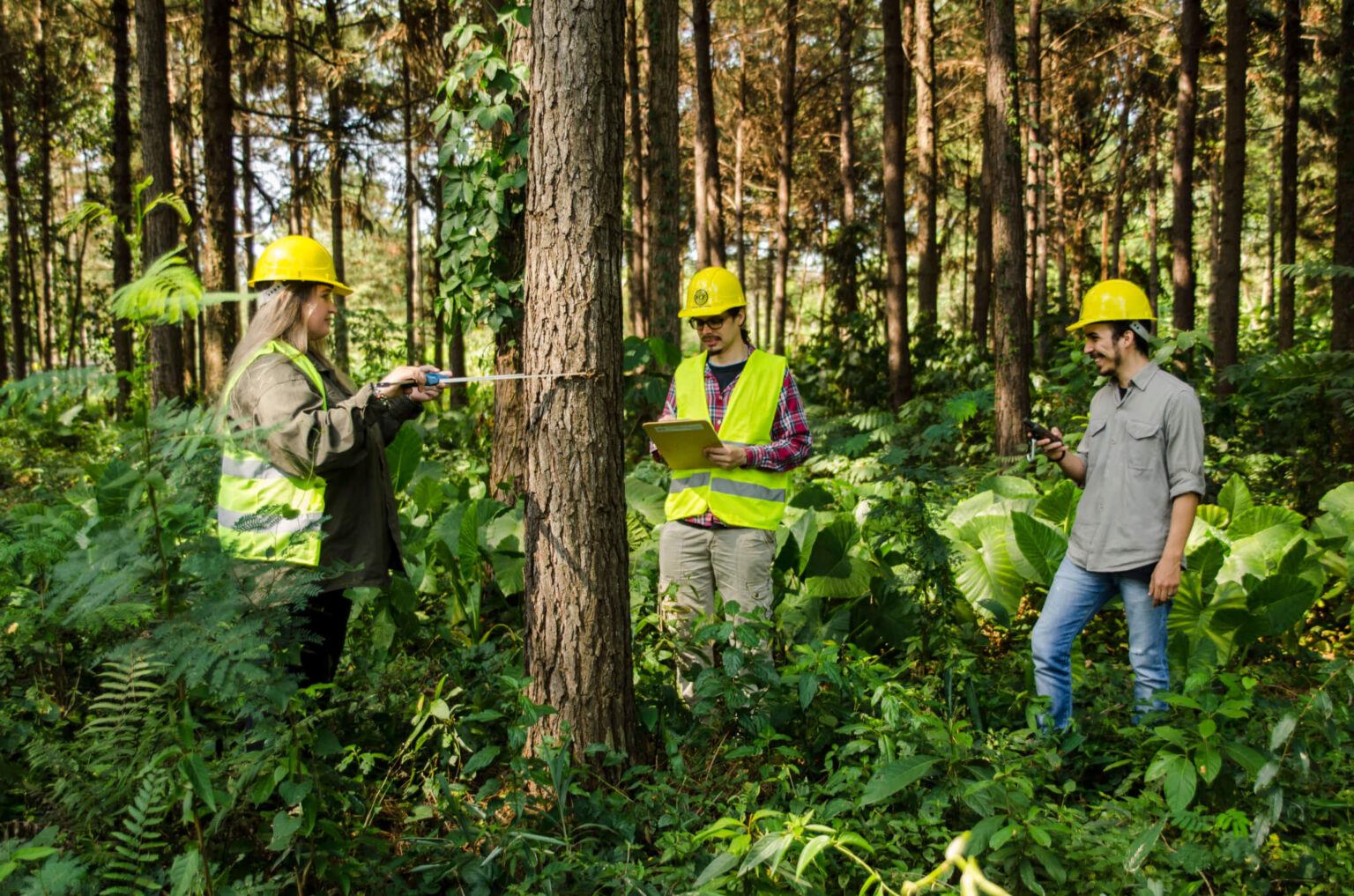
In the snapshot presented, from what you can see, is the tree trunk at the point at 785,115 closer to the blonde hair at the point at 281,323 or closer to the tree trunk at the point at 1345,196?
the tree trunk at the point at 1345,196

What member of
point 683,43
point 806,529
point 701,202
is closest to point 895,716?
point 806,529

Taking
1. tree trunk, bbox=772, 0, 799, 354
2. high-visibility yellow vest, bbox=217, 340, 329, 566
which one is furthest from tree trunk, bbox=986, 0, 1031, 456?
tree trunk, bbox=772, 0, 799, 354

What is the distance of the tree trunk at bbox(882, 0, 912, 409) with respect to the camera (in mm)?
11914

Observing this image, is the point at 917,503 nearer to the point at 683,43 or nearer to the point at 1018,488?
the point at 1018,488

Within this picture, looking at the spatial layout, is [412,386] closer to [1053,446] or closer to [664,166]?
[1053,446]

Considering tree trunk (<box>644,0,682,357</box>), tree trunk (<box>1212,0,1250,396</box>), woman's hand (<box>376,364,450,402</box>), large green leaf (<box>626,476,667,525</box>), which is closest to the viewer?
woman's hand (<box>376,364,450,402</box>)

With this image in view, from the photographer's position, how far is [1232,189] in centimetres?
995

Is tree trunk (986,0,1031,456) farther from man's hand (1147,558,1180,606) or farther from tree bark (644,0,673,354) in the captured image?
man's hand (1147,558,1180,606)

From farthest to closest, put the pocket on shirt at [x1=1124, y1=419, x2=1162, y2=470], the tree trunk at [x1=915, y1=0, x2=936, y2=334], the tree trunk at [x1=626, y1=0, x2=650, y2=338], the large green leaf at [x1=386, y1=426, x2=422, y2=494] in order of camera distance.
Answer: the tree trunk at [x1=915, y1=0, x2=936, y2=334], the tree trunk at [x1=626, y1=0, x2=650, y2=338], the large green leaf at [x1=386, y1=426, x2=422, y2=494], the pocket on shirt at [x1=1124, y1=419, x2=1162, y2=470]

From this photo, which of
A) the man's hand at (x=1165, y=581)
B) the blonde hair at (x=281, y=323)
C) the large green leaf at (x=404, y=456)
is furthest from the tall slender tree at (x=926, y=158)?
the blonde hair at (x=281, y=323)

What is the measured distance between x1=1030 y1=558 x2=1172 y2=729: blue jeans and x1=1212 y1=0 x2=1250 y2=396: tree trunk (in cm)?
759

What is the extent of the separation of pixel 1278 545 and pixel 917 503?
2.22 m

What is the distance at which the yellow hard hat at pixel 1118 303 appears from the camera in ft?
12.2

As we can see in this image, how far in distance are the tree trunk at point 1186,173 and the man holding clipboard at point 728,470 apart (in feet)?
30.0
